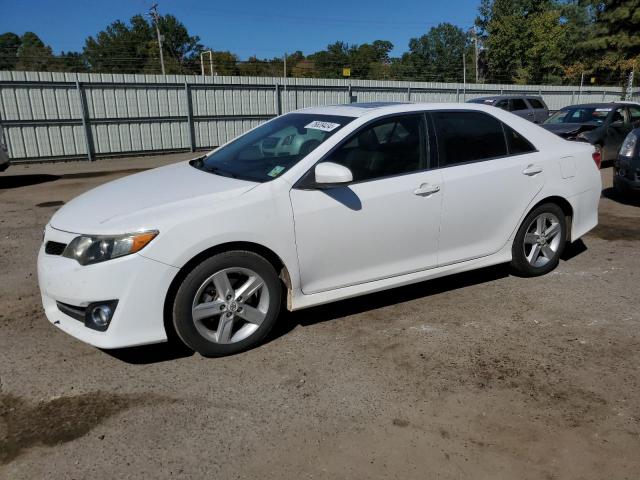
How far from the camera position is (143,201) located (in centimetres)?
331

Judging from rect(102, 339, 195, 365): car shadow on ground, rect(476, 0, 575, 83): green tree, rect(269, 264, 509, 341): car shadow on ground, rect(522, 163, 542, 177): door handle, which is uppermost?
rect(476, 0, 575, 83): green tree

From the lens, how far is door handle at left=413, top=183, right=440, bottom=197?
3.86 meters

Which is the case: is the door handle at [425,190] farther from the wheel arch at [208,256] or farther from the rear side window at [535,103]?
the rear side window at [535,103]

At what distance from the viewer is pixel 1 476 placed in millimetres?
2371

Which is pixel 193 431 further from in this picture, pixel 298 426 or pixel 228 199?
A: pixel 228 199

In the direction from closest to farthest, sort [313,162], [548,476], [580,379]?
[548,476] → [580,379] → [313,162]

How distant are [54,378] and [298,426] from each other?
159cm

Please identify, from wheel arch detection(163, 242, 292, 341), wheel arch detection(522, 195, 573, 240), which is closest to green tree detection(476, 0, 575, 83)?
wheel arch detection(522, 195, 573, 240)

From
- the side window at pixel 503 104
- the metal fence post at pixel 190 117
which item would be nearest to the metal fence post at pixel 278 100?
Answer: the metal fence post at pixel 190 117

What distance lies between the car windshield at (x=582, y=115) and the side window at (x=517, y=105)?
187 inches

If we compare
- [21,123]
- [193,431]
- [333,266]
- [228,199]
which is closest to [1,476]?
[193,431]

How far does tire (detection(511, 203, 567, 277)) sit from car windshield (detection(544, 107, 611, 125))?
8.61m

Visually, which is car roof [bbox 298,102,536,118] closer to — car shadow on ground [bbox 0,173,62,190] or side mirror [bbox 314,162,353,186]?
side mirror [bbox 314,162,353,186]

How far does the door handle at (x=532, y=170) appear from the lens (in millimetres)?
4436
